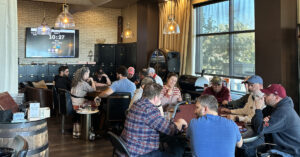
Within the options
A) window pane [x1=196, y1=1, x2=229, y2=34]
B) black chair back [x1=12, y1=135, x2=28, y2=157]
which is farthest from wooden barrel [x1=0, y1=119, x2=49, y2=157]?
window pane [x1=196, y1=1, x2=229, y2=34]

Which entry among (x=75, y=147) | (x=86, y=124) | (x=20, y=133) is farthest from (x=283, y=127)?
(x=86, y=124)

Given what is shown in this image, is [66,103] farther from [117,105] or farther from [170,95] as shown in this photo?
[170,95]

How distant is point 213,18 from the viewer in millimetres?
8344

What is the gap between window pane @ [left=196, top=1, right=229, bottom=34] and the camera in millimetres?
7887

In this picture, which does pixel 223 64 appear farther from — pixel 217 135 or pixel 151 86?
pixel 217 135

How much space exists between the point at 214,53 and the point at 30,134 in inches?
246

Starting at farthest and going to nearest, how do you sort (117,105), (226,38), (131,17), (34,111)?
1. (131,17)
2. (226,38)
3. (117,105)
4. (34,111)

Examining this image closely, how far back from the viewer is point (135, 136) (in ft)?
9.33

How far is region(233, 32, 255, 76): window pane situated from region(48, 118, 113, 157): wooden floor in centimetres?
389

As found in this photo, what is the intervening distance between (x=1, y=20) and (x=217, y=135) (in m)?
4.01

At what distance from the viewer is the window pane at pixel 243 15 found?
23.1 ft

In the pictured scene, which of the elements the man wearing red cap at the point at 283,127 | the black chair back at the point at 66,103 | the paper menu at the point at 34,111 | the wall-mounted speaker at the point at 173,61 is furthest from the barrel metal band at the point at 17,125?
the wall-mounted speaker at the point at 173,61

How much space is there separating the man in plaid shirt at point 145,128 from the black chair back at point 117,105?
261 cm

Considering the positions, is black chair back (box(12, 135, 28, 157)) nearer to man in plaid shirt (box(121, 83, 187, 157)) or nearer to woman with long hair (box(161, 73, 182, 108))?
man in plaid shirt (box(121, 83, 187, 157))
